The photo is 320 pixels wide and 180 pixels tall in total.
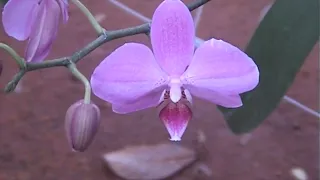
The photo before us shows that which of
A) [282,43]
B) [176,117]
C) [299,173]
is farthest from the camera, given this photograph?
[299,173]

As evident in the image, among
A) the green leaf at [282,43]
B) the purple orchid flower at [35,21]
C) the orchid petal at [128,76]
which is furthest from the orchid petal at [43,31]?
the green leaf at [282,43]

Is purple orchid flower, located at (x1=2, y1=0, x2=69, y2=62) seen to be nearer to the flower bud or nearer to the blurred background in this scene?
the flower bud

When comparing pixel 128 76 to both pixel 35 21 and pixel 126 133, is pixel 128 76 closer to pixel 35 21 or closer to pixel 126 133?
pixel 35 21

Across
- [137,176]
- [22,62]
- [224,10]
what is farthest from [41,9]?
[224,10]

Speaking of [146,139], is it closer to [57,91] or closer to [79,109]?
[57,91]

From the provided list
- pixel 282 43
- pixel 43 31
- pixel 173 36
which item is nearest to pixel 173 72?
pixel 173 36

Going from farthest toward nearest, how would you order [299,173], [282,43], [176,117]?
[299,173], [282,43], [176,117]
